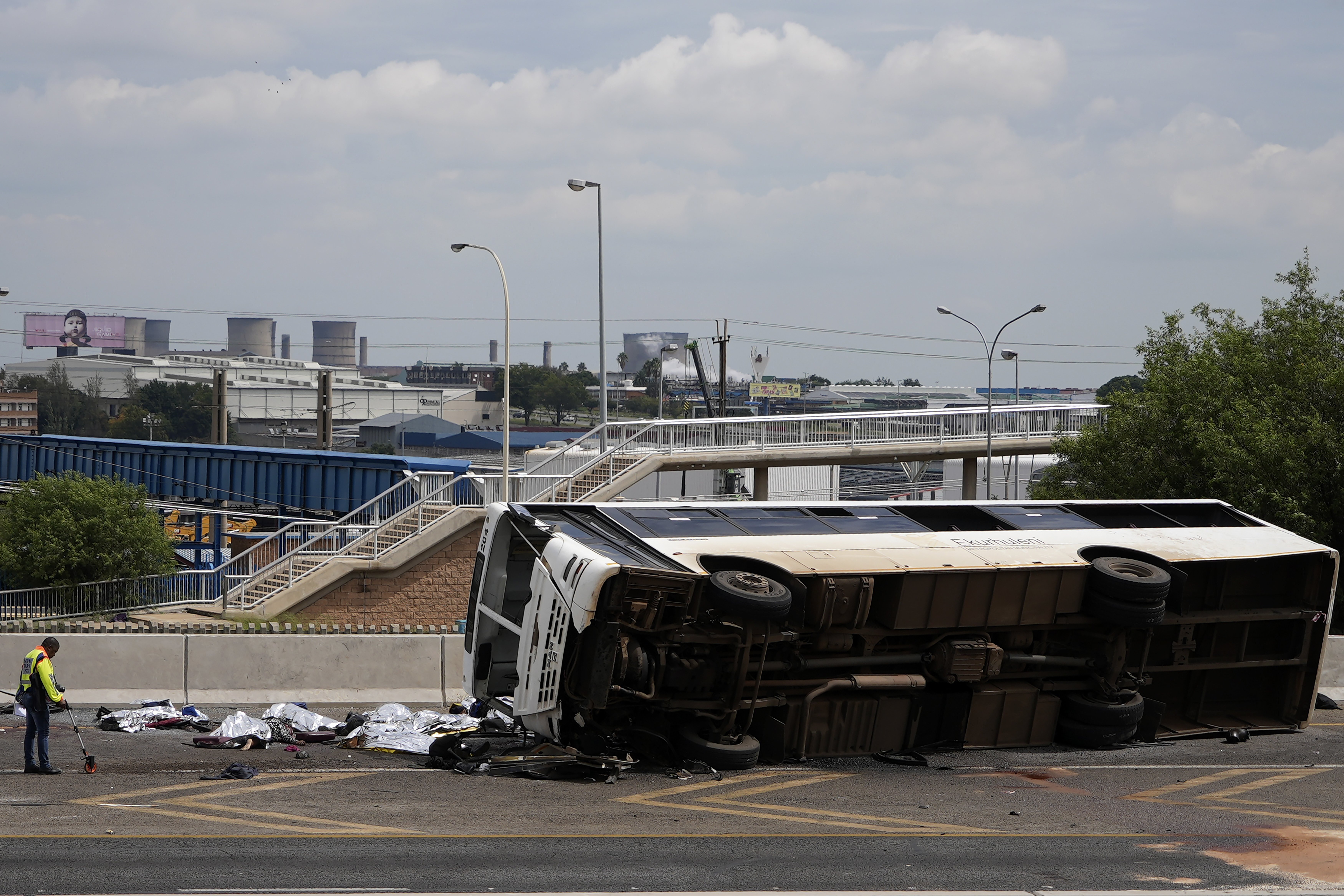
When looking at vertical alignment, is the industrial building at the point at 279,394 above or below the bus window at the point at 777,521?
below

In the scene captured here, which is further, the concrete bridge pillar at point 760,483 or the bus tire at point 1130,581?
the concrete bridge pillar at point 760,483

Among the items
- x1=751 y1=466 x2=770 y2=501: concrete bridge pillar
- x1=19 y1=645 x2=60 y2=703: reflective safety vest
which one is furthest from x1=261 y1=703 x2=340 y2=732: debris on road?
x1=751 y1=466 x2=770 y2=501: concrete bridge pillar

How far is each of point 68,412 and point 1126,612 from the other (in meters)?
145

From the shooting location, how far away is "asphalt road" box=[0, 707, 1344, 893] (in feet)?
29.2

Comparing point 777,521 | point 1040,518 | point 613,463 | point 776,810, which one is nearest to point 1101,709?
point 1040,518

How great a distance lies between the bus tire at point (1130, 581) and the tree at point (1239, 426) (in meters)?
10.5

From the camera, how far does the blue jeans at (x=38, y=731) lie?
12.1m

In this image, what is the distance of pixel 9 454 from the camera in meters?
53.8

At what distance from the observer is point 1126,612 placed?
13.7 m

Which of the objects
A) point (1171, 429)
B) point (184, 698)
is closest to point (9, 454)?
point (184, 698)

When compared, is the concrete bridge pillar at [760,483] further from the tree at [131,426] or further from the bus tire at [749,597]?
the tree at [131,426]

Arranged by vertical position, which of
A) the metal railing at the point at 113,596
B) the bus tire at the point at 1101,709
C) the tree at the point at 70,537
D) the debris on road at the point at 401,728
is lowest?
the metal railing at the point at 113,596

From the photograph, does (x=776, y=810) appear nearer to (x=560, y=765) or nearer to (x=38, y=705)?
(x=560, y=765)

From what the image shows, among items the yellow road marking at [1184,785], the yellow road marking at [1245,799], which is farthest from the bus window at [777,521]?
the yellow road marking at [1245,799]
